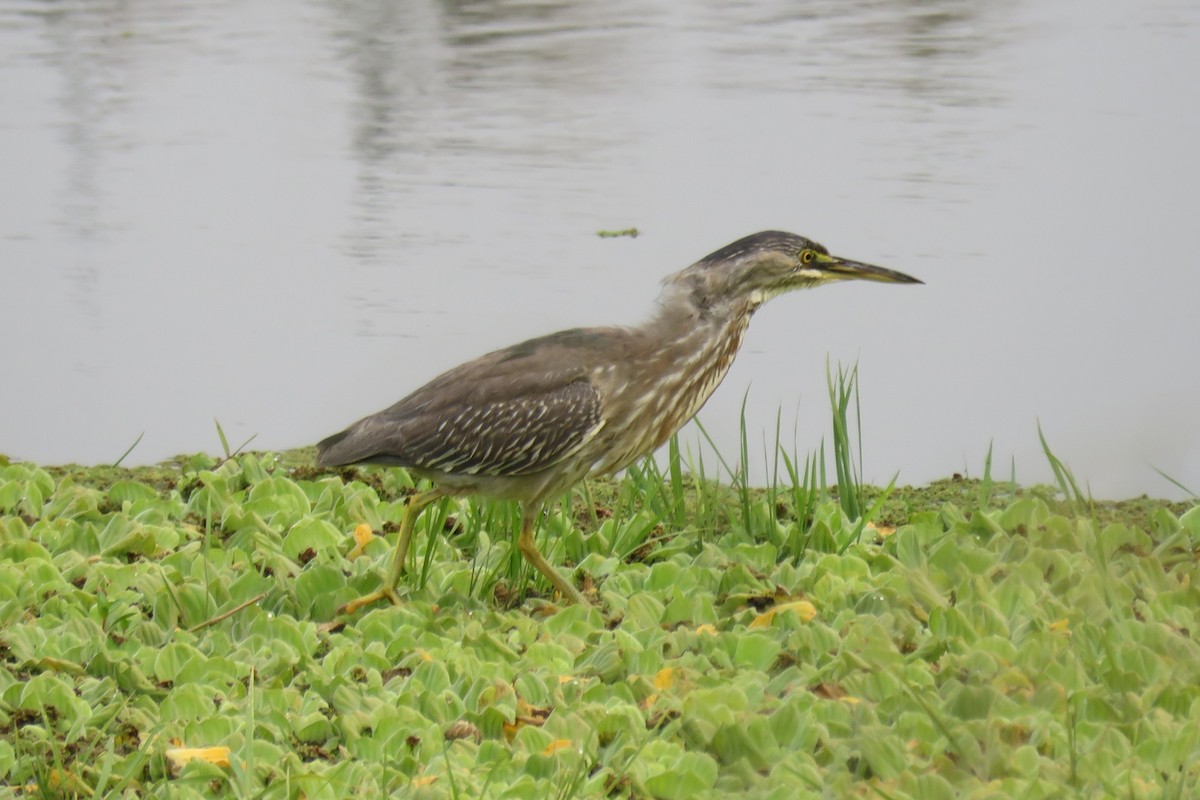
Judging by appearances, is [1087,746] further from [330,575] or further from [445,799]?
[330,575]

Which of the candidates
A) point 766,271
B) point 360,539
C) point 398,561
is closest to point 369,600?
point 398,561

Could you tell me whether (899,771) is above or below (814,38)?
below

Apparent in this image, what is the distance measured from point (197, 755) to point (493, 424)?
60.1 inches

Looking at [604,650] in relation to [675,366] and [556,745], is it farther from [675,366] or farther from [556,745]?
[675,366]

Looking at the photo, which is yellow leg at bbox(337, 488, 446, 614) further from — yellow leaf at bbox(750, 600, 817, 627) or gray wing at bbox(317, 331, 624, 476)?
yellow leaf at bbox(750, 600, 817, 627)

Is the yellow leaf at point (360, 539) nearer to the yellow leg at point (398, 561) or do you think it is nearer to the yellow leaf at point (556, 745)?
the yellow leg at point (398, 561)

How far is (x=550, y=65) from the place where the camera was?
9852mm

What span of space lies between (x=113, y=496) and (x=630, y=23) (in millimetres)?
5458

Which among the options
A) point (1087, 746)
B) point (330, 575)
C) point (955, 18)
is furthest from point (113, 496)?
point (955, 18)

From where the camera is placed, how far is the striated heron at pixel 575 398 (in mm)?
5121


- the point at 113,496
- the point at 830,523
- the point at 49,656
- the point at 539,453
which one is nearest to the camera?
the point at 49,656

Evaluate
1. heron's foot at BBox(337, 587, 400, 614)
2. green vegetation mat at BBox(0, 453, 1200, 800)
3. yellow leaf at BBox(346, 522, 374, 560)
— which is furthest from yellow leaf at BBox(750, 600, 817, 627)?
yellow leaf at BBox(346, 522, 374, 560)

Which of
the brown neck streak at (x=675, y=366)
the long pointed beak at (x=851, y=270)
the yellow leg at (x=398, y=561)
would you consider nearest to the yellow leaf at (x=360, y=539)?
the yellow leg at (x=398, y=561)

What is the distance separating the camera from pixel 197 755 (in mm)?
3939
